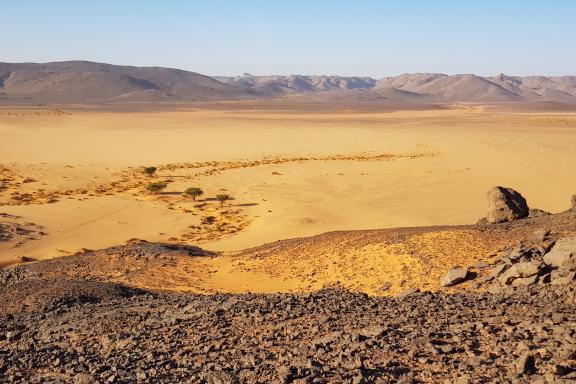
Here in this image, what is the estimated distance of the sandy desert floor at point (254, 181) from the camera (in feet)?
75.0

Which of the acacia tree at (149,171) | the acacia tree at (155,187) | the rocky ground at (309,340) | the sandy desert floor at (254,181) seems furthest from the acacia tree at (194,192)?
the rocky ground at (309,340)

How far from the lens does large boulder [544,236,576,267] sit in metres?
9.27

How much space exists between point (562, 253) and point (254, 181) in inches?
991

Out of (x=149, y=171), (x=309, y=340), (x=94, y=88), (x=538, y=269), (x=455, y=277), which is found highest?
(x=94, y=88)

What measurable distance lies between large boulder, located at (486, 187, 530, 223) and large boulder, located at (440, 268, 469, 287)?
5.28 m

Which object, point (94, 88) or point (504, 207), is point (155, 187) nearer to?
point (504, 207)

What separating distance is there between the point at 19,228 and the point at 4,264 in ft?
14.7

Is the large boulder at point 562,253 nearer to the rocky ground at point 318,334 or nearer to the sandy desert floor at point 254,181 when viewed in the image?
the rocky ground at point 318,334

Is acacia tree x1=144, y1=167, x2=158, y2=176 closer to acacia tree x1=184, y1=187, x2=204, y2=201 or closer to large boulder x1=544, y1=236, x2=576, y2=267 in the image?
acacia tree x1=184, y1=187, x2=204, y2=201

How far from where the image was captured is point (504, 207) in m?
15.4

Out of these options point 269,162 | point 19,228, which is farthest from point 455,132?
point 19,228

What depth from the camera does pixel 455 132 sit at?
62781mm

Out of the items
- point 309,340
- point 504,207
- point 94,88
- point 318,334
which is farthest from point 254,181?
point 94,88

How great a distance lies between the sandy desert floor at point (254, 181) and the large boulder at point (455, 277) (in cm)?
978
